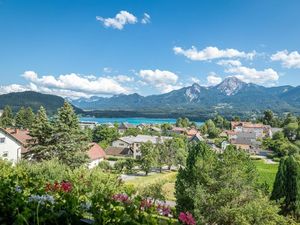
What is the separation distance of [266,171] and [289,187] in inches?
1455

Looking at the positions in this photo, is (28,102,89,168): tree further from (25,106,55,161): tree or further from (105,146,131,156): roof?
(105,146,131,156): roof

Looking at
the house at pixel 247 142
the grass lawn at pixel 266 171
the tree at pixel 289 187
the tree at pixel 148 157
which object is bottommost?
the grass lawn at pixel 266 171

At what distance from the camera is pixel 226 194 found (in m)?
16.9

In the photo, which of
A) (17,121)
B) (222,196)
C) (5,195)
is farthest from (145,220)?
(17,121)

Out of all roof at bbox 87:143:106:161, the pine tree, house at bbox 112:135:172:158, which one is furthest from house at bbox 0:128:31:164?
house at bbox 112:135:172:158

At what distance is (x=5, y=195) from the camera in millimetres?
3893

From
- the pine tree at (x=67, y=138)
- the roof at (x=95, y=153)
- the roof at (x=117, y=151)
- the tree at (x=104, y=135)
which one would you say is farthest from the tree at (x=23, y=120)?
the pine tree at (x=67, y=138)

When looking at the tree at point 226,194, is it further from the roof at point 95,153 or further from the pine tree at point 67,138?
the roof at point 95,153

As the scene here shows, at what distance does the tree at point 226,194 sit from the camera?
52.4 feet

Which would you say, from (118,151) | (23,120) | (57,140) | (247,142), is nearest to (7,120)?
(23,120)

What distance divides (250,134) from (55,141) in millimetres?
90275

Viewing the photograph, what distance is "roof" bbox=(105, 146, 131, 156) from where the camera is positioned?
2939 inches

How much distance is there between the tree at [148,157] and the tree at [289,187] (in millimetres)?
28218

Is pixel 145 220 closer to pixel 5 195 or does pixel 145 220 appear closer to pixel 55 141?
pixel 5 195
